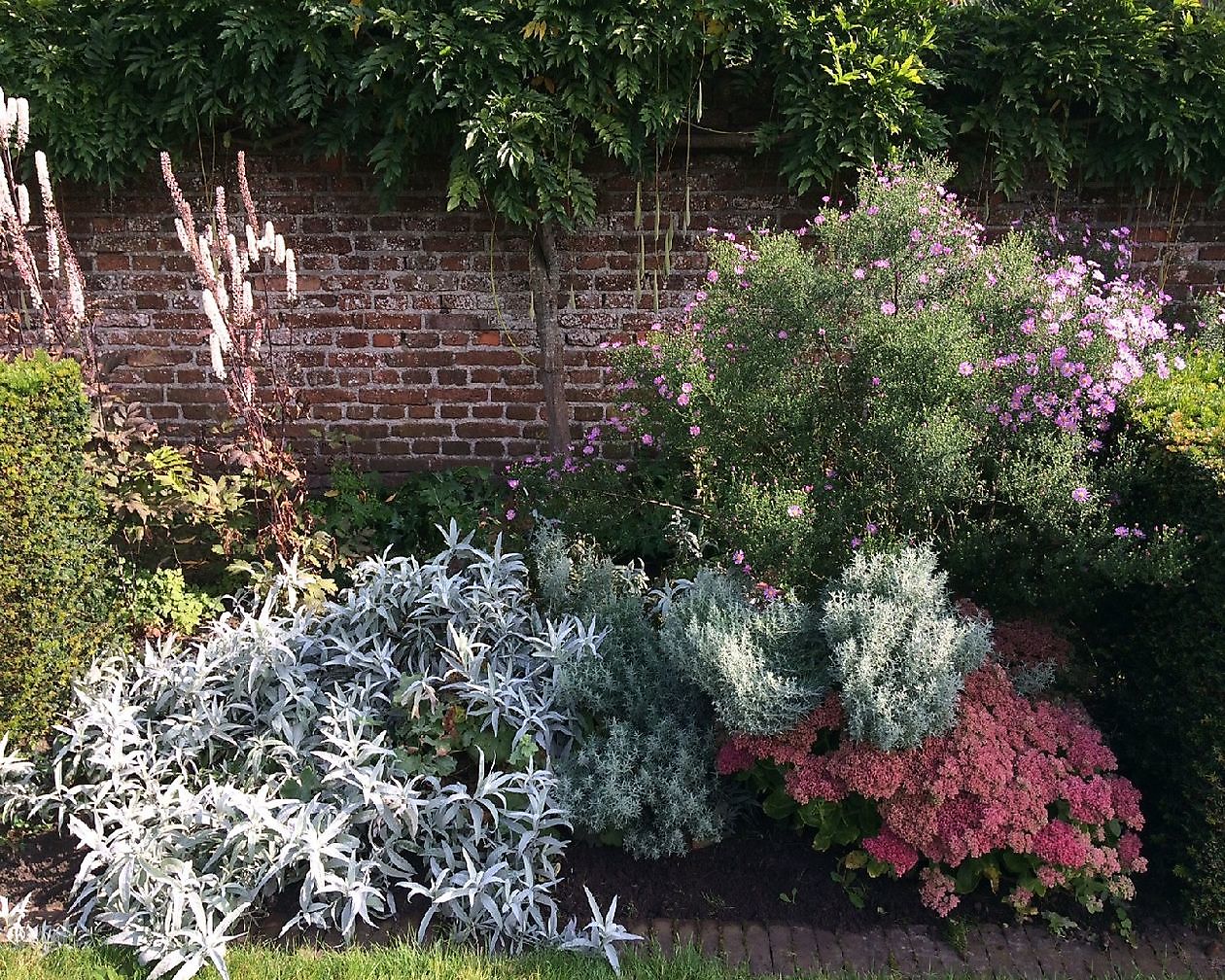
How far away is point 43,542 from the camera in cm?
328

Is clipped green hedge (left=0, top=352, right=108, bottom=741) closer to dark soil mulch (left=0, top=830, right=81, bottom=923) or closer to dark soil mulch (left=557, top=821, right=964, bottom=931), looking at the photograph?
dark soil mulch (left=0, top=830, right=81, bottom=923)

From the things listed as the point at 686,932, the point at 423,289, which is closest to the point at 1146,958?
the point at 686,932

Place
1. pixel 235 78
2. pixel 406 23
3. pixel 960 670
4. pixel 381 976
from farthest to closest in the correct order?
pixel 235 78, pixel 406 23, pixel 960 670, pixel 381 976

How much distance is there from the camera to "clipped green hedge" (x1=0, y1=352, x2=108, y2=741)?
3.20m

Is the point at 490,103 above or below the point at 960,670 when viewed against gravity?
above

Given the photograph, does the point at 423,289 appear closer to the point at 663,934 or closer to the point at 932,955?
the point at 663,934

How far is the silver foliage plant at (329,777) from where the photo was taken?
109 inches

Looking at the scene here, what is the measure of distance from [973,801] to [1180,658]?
2.49ft

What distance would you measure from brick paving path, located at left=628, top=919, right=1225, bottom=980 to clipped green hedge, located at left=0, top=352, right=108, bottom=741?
7.02ft

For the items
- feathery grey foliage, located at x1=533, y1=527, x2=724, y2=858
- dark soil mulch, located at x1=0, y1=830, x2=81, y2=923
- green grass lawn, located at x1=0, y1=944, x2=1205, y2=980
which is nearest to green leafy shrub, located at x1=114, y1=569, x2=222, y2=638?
dark soil mulch, located at x1=0, y1=830, x2=81, y2=923

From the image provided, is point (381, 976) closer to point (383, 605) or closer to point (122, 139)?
point (383, 605)

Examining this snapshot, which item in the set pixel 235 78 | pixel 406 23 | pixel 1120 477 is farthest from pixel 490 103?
pixel 1120 477

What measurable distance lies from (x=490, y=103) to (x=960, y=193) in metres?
2.37

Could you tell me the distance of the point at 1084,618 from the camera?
10.9 feet
